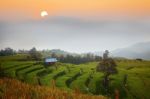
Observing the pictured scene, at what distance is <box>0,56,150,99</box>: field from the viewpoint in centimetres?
2503

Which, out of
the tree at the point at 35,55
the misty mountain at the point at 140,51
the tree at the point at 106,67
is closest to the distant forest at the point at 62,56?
the tree at the point at 35,55

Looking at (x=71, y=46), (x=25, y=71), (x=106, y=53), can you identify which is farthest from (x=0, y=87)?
(x=25, y=71)

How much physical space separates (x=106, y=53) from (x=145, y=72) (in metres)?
7.31

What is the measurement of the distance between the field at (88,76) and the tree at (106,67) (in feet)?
1.38

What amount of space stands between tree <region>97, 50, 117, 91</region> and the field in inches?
16.6

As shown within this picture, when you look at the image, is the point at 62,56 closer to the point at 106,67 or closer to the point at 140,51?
the point at 106,67

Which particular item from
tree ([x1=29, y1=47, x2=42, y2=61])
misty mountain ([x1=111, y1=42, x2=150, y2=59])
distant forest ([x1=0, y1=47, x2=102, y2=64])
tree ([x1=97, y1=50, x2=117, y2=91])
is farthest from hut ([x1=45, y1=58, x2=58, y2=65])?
misty mountain ([x1=111, y1=42, x2=150, y2=59])

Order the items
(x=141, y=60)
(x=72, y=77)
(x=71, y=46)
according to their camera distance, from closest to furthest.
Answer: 1. (x=71, y=46)
2. (x=141, y=60)
3. (x=72, y=77)

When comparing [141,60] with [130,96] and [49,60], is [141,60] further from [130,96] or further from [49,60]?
[49,60]

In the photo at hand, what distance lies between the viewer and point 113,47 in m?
20.4

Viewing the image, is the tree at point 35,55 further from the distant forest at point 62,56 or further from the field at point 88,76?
the field at point 88,76

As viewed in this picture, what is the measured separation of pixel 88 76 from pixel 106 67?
345 cm

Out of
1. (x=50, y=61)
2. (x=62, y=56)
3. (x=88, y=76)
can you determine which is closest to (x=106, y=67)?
(x=88, y=76)

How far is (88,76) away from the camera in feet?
88.5
